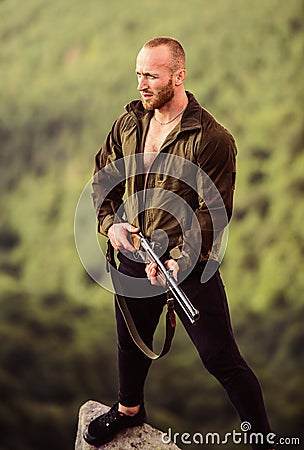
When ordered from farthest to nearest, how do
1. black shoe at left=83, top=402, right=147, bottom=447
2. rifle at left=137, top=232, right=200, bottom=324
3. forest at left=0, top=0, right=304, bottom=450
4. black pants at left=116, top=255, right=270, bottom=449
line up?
forest at left=0, top=0, right=304, bottom=450 < black shoe at left=83, top=402, right=147, bottom=447 < black pants at left=116, top=255, right=270, bottom=449 < rifle at left=137, top=232, right=200, bottom=324

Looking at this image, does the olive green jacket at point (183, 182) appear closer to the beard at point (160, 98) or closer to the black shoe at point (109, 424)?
the beard at point (160, 98)

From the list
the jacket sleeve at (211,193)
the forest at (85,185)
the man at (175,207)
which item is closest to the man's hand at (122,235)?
the man at (175,207)

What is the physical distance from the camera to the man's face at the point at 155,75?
2.06 metres

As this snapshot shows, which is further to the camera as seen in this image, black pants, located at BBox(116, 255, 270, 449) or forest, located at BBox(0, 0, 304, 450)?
forest, located at BBox(0, 0, 304, 450)

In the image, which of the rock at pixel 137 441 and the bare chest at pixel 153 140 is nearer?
the bare chest at pixel 153 140

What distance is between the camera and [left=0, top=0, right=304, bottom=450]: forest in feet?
14.5

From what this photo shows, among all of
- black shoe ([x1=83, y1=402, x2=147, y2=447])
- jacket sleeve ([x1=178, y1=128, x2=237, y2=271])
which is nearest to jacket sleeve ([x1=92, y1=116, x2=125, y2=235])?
jacket sleeve ([x1=178, y1=128, x2=237, y2=271])

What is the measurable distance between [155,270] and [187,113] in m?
0.37

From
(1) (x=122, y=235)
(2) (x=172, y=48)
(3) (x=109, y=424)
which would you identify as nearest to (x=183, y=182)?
(1) (x=122, y=235)

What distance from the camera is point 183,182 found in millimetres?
2125

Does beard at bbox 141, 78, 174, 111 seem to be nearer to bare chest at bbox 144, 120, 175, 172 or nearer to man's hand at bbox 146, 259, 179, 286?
bare chest at bbox 144, 120, 175, 172

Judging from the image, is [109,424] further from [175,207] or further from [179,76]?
[179,76]

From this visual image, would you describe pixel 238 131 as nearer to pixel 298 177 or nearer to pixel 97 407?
pixel 298 177

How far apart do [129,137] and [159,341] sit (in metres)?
2.49
